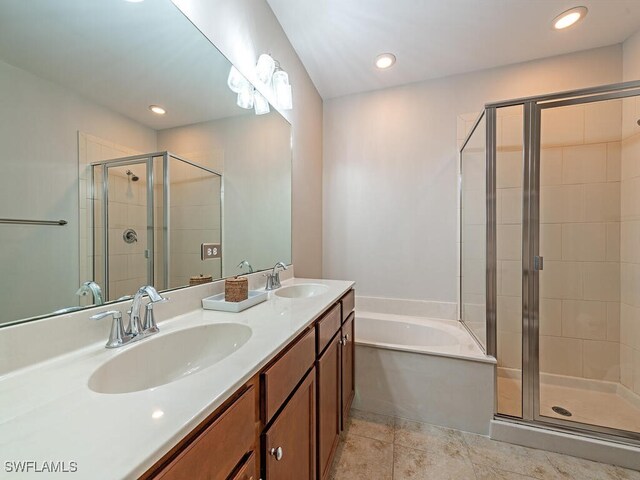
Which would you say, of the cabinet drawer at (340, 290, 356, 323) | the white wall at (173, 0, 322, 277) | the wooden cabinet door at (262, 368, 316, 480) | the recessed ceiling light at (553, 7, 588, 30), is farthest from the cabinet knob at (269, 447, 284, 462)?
the recessed ceiling light at (553, 7, 588, 30)

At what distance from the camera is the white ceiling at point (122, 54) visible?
65 cm

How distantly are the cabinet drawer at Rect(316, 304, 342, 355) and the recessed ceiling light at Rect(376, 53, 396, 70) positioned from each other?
6.38ft

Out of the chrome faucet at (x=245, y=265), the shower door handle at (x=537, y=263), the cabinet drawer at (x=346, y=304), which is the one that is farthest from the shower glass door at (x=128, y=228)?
the shower door handle at (x=537, y=263)

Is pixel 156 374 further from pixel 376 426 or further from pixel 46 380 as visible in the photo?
pixel 376 426

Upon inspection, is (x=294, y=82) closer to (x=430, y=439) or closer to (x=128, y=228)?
(x=128, y=228)

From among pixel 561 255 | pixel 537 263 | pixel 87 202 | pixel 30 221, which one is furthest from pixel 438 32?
pixel 30 221

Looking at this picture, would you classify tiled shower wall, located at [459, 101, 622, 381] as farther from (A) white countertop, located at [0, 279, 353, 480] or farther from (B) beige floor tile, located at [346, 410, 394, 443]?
(A) white countertop, located at [0, 279, 353, 480]

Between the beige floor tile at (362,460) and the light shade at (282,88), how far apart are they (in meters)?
2.12

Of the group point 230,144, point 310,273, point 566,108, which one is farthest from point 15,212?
point 566,108

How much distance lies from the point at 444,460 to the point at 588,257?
1695 mm

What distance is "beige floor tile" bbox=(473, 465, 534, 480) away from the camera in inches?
50.6

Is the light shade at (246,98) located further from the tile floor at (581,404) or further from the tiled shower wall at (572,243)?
the tile floor at (581,404)

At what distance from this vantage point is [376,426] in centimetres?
165

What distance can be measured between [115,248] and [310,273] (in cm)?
164
